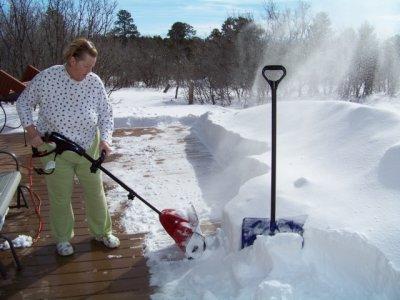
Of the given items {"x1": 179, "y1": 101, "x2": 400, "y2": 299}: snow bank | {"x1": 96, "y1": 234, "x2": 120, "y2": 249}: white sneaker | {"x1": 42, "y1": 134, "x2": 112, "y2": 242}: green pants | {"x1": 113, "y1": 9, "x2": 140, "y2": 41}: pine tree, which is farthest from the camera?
{"x1": 113, "y1": 9, "x2": 140, "y2": 41}: pine tree

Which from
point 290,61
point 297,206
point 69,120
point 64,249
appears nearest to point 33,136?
point 69,120

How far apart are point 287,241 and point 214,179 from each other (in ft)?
7.83

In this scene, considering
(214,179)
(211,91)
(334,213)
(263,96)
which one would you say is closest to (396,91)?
(263,96)

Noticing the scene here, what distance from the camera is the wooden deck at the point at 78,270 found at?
257 cm

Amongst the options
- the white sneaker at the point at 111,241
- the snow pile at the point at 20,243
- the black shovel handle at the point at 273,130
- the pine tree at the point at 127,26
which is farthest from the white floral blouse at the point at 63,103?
the pine tree at the point at 127,26

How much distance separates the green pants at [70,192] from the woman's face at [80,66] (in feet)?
1.57

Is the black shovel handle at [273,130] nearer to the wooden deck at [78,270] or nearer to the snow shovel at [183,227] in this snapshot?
the snow shovel at [183,227]

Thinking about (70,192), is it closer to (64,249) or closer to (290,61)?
(64,249)

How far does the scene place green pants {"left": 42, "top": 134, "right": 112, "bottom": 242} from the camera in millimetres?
2762

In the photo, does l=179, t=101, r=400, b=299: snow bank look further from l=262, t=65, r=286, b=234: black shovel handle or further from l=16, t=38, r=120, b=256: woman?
l=16, t=38, r=120, b=256: woman

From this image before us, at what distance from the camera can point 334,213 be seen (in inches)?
101

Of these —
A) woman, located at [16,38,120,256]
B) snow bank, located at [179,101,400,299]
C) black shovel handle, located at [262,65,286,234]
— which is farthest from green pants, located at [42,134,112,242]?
black shovel handle, located at [262,65,286,234]

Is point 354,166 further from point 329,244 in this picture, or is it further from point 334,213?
point 329,244

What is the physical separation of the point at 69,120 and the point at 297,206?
1636 mm
